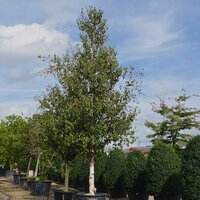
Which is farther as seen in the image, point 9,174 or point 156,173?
point 9,174

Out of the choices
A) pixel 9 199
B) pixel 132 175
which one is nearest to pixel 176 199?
pixel 132 175

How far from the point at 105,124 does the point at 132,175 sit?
4804 mm

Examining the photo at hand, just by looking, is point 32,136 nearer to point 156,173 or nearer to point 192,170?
point 156,173

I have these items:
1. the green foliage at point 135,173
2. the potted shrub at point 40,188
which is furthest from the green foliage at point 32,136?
the green foliage at point 135,173

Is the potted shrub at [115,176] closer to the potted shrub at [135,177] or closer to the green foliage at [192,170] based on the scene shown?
the potted shrub at [135,177]

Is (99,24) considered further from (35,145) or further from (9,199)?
(35,145)

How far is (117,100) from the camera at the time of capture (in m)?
15.4

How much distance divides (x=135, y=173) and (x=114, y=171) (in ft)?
7.82

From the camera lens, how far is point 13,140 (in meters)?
33.4

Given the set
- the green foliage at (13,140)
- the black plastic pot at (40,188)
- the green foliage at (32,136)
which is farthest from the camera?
the green foliage at (13,140)

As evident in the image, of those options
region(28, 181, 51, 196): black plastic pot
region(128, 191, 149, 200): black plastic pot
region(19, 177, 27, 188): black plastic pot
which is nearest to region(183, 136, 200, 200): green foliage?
region(128, 191, 149, 200): black plastic pot

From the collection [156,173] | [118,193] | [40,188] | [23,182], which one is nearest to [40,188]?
[40,188]

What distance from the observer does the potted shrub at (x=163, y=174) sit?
1586cm

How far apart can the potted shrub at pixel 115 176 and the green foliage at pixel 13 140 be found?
11093mm
